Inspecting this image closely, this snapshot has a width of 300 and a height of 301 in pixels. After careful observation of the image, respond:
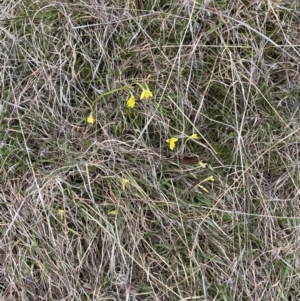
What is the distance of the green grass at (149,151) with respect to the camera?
3.83 ft

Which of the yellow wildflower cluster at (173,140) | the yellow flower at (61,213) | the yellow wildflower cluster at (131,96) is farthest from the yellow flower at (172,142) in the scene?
the yellow flower at (61,213)

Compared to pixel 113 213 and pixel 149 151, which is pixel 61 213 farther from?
pixel 149 151

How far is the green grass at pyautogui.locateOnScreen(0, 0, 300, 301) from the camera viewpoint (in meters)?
1.17

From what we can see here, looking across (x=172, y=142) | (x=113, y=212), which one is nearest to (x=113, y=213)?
(x=113, y=212)

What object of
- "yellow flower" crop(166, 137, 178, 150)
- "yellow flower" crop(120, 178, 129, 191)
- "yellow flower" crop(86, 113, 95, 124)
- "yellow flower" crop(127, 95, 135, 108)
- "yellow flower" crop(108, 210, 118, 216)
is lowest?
"yellow flower" crop(108, 210, 118, 216)

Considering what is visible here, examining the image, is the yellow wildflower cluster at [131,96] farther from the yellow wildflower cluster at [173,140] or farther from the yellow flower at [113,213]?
the yellow flower at [113,213]

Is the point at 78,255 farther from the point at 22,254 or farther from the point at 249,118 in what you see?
the point at 249,118

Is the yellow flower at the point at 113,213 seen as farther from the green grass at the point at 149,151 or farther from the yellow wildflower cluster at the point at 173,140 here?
the yellow wildflower cluster at the point at 173,140

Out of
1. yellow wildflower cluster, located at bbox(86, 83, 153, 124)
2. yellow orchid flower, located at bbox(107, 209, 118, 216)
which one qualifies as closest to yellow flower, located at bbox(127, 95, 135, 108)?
yellow wildflower cluster, located at bbox(86, 83, 153, 124)

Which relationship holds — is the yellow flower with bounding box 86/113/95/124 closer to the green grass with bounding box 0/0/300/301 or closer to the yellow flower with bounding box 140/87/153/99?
the green grass with bounding box 0/0/300/301

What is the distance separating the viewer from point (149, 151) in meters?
1.22

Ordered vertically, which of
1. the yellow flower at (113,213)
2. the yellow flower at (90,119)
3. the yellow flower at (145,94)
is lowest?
the yellow flower at (113,213)

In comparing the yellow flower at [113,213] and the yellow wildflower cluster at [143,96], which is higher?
the yellow wildflower cluster at [143,96]

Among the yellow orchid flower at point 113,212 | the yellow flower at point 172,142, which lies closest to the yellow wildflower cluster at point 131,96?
the yellow flower at point 172,142
